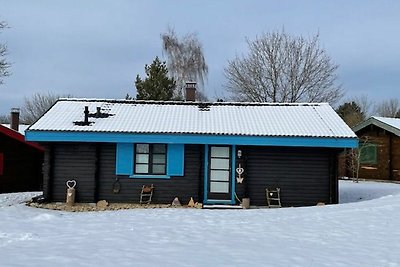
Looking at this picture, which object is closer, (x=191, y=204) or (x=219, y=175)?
(x=191, y=204)

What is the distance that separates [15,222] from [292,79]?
2701 cm

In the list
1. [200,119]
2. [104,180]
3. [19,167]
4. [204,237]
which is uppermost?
[200,119]

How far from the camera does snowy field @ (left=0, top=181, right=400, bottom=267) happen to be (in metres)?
6.34

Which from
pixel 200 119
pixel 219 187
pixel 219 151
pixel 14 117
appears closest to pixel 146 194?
pixel 219 187

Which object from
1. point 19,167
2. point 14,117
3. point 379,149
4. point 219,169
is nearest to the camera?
point 219,169

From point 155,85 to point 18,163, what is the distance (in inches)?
483

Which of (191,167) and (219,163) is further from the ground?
(219,163)

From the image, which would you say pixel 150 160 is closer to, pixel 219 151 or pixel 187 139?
pixel 187 139

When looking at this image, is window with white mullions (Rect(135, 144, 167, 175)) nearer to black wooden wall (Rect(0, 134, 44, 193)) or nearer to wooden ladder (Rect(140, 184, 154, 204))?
wooden ladder (Rect(140, 184, 154, 204))

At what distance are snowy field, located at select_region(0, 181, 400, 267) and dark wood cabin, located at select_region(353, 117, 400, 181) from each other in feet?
42.9

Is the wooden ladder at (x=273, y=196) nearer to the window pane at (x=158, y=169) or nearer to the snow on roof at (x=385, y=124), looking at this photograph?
the window pane at (x=158, y=169)

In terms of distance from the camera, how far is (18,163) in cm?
2030

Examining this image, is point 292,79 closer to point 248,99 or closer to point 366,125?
point 248,99

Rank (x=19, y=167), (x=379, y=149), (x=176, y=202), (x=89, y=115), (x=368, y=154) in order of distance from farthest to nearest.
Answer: (x=368, y=154), (x=379, y=149), (x=19, y=167), (x=89, y=115), (x=176, y=202)
